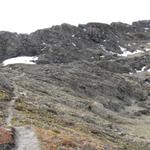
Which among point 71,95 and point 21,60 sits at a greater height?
point 21,60

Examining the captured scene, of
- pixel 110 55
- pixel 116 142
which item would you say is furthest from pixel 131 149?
pixel 110 55

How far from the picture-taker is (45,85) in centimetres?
11338

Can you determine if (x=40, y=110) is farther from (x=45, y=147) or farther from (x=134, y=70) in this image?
(x=134, y=70)

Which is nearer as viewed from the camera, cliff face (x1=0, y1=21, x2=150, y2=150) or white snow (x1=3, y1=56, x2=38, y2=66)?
cliff face (x1=0, y1=21, x2=150, y2=150)

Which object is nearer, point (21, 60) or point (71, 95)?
point (71, 95)

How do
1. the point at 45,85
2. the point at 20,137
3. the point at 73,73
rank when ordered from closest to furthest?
the point at 20,137
the point at 45,85
the point at 73,73

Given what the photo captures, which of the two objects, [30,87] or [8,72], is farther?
[8,72]

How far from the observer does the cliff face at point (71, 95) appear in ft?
180

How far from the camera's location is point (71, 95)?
113 metres

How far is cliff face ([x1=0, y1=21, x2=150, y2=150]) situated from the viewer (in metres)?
55.0

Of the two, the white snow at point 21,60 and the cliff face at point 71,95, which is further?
the white snow at point 21,60

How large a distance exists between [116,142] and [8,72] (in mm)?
61205

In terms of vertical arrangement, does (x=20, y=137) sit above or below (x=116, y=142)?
above

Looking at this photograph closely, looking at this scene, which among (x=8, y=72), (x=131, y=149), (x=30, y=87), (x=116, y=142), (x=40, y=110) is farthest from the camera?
(x=8, y=72)
